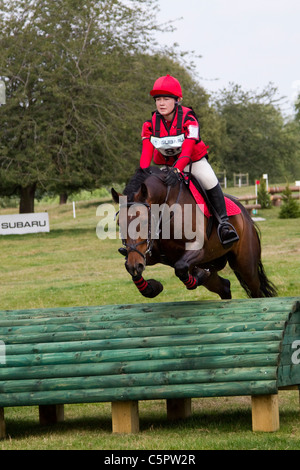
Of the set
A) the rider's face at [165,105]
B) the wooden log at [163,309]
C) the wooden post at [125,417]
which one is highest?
the rider's face at [165,105]

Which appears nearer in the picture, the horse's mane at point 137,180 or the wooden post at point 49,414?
the horse's mane at point 137,180

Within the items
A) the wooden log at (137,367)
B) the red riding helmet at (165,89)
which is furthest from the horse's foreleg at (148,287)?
the red riding helmet at (165,89)

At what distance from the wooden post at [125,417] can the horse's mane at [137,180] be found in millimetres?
1555

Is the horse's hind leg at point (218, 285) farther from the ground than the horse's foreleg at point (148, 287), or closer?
closer

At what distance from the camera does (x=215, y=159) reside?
41.5 metres

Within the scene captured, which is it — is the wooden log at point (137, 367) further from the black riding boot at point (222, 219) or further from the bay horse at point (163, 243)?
the black riding boot at point (222, 219)

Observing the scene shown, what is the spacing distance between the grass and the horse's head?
50.1 inches

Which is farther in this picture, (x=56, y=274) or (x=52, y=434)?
(x=56, y=274)

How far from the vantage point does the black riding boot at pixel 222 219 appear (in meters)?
6.41

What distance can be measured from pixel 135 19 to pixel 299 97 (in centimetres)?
2918

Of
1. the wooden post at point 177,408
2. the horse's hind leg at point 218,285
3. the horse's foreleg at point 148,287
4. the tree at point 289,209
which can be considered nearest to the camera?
the horse's foreleg at point 148,287

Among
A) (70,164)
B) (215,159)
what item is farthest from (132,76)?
(215,159)

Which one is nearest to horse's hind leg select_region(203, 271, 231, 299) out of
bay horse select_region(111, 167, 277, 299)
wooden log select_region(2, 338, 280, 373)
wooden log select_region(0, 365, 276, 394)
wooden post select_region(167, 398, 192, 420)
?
bay horse select_region(111, 167, 277, 299)
